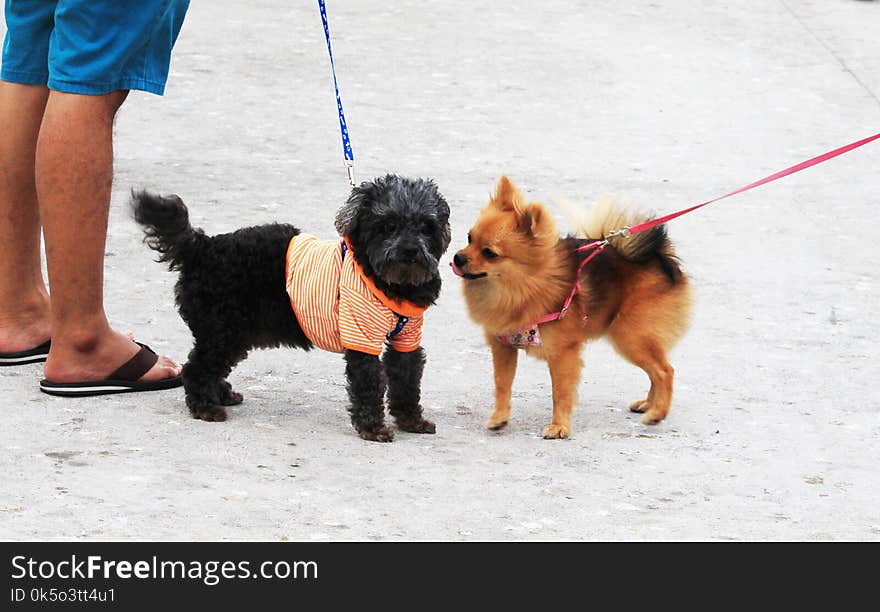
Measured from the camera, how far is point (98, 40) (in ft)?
12.7

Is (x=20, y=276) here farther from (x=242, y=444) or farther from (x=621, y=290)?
(x=621, y=290)

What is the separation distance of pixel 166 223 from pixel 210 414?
24.4 inches

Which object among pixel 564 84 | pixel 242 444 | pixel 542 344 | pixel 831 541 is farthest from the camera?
pixel 564 84

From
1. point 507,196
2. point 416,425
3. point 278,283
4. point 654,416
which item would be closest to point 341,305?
point 278,283

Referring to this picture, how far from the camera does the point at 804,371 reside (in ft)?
15.8

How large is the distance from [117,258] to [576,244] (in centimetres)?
226

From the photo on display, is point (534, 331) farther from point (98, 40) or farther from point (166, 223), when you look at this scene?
point (98, 40)

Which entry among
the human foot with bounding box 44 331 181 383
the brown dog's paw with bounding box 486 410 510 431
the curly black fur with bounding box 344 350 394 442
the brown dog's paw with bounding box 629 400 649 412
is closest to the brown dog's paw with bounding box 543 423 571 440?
the brown dog's paw with bounding box 486 410 510 431

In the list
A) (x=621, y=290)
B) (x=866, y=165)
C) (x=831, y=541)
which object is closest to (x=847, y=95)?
(x=866, y=165)

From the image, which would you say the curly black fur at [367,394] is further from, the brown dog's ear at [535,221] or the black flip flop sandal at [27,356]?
the black flip flop sandal at [27,356]

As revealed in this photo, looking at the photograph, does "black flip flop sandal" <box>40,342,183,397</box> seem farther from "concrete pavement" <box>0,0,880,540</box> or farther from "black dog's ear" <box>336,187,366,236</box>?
"black dog's ear" <box>336,187,366,236</box>

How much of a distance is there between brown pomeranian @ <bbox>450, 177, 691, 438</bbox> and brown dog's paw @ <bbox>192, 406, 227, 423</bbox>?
0.88 m

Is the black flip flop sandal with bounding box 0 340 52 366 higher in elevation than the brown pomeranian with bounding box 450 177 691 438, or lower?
lower

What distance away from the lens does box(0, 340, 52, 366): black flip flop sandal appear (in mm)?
4375
